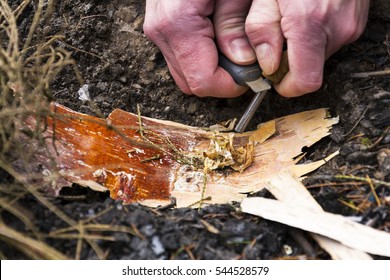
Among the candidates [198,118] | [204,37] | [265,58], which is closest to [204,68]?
[204,37]

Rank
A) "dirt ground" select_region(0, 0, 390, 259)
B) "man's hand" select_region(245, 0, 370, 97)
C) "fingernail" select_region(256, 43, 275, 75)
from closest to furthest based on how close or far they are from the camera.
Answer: "dirt ground" select_region(0, 0, 390, 259), "man's hand" select_region(245, 0, 370, 97), "fingernail" select_region(256, 43, 275, 75)

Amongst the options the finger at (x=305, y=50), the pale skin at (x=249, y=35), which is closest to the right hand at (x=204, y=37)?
the pale skin at (x=249, y=35)

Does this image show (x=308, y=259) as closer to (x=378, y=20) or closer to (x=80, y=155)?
(x=80, y=155)

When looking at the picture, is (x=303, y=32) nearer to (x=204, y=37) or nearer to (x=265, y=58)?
(x=265, y=58)

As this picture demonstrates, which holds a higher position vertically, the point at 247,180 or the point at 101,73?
the point at 101,73

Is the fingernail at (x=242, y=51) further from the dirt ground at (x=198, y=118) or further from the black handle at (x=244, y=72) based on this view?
the dirt ground at (x=198, y=118)

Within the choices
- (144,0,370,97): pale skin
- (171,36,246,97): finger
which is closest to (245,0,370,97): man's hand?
(144,0,370,97): pale skin

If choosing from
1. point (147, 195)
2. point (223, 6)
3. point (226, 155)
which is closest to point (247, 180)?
point (226, 155)

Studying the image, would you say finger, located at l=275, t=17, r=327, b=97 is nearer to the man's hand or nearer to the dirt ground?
the man's hand
